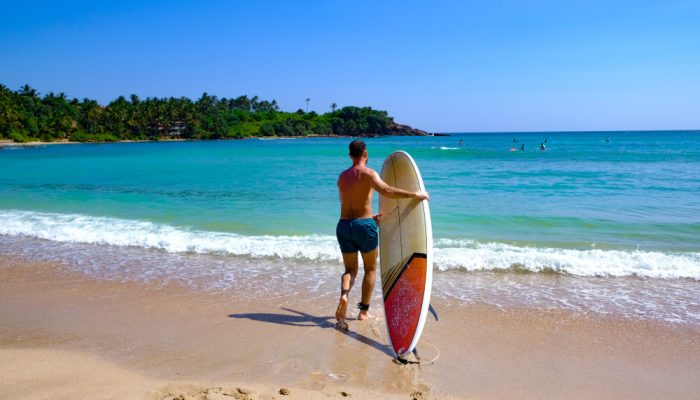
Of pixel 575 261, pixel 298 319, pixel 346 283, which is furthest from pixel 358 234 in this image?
pixel 575 261

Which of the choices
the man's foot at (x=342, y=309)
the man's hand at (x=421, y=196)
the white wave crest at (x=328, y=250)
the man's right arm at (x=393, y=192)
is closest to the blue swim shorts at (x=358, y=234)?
the man's right arm at (x=393, y=192)

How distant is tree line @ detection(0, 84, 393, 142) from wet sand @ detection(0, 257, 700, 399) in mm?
93752

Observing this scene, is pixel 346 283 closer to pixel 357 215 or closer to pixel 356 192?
pixel 357 215

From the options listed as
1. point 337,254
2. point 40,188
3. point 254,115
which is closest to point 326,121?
point 254,115

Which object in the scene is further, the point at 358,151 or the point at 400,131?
the point at 400,131

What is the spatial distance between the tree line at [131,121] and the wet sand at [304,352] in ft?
308

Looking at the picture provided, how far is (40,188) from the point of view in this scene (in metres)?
19.7

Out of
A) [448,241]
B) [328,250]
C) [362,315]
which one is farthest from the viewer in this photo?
[448,241]

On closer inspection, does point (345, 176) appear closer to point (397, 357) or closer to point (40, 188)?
point (397, 357)

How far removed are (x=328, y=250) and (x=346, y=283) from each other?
10.9 ft

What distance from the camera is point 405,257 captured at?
14.4 feet

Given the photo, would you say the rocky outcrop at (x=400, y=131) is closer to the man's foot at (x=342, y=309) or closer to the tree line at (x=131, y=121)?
the tree line at (x=131, y=121)

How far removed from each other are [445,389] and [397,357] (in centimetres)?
53

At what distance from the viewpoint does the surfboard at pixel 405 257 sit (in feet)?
12.9
